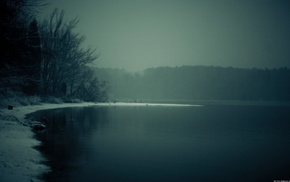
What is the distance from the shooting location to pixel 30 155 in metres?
10.8

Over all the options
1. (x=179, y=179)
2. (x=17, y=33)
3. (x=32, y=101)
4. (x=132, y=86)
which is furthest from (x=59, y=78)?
(x=132, y=86)

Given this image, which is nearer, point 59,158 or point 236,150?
point 59,158

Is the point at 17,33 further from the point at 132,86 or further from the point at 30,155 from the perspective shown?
the point at 132,86

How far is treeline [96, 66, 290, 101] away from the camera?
134 meters

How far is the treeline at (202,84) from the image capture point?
133500 millimetres

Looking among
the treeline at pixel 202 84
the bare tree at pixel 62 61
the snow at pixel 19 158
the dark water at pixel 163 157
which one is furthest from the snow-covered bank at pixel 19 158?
the treeline at pixel 202 84

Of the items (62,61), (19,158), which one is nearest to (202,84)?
(62,61)

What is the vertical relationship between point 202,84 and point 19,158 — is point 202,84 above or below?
above

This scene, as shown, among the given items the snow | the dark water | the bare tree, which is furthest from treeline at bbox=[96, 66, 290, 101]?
the snow

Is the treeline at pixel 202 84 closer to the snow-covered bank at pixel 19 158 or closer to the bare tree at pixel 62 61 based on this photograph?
the bare tree at pixel 62 61

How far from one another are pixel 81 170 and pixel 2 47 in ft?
22.7

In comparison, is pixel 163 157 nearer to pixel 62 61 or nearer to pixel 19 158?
pixel 19 158

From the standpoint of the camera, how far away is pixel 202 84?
472ft

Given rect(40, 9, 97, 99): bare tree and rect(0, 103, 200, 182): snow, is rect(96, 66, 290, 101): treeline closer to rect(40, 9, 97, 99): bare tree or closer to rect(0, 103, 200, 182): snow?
rect(40, 9, 97, 99): bare tree
